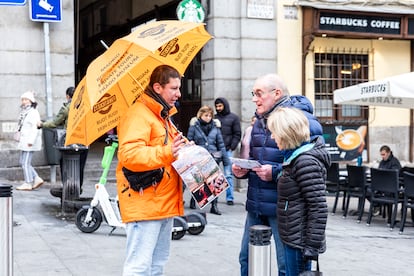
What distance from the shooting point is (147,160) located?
3965 millimetres

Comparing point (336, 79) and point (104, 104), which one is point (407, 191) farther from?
point (104, 104)

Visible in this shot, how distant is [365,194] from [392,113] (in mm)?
5238

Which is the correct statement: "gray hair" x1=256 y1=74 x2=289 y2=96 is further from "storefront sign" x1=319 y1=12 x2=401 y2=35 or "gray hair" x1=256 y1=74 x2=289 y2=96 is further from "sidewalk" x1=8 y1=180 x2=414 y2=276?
"storefront sign" x1=319 y1=12 x2=401 y2=35

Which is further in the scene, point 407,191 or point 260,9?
point 260,9

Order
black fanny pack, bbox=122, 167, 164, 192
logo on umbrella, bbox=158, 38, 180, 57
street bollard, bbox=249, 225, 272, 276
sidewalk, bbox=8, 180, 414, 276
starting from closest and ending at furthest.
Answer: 1. street bollard, bbox=249, 225, 272, 276
2. black fanny pack, bbox=122, 167, 164, 192
3. logo on umbrella, bbox=158, 38, 180, 57
4. sidewalk, bbox=8, 180, 414, 276

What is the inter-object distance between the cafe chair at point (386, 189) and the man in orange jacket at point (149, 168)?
6.11 m

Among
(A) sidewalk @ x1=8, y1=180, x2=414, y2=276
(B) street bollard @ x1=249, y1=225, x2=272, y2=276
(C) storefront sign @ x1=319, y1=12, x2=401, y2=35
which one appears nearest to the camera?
(B) street bollard @ x1=249, y1=225, x2=272, y2=276

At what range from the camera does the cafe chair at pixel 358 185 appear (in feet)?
33.9

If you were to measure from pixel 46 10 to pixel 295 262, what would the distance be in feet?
30.9

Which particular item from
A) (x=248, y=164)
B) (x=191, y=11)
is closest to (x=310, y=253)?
(x=248, y=164)

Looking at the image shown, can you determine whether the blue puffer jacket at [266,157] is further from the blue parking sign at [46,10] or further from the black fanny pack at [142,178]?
the blue parking sign at [46,10]

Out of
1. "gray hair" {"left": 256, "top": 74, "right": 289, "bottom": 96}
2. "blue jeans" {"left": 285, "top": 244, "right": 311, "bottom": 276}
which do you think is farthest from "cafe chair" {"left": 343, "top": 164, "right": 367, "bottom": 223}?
"blue jeans" {"left": 285, "top": 244, "right": 311, "bottom": 276}

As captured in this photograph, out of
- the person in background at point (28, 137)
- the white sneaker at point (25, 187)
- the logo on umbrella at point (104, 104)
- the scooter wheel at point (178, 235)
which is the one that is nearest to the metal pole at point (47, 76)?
the person in background at point (28, 137)

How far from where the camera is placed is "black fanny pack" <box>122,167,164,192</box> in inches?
161
